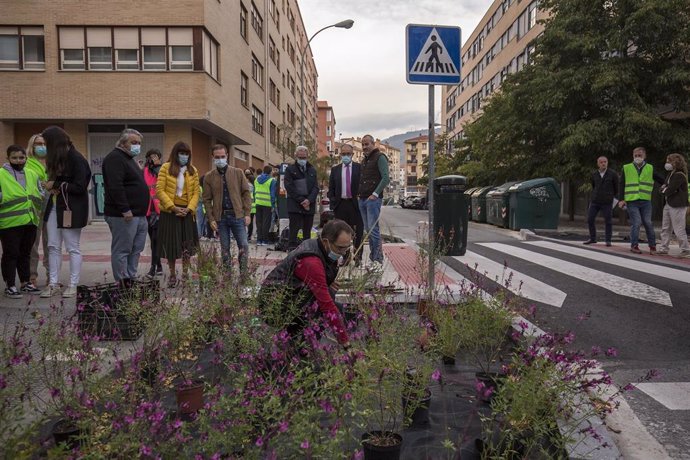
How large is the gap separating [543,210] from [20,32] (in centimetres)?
1965

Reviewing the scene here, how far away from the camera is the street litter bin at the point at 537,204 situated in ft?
53.1

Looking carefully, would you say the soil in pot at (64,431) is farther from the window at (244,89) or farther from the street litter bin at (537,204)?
the window at (244,89)

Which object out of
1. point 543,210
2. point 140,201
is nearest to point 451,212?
point 140,201

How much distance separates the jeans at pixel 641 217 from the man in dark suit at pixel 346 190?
583 centimetres

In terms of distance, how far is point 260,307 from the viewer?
13.2 feet

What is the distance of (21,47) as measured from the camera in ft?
66.8

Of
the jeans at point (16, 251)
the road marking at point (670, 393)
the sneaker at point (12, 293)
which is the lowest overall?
the road marking at point (670, 393)

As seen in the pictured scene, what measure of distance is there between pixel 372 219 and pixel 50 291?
172 inches

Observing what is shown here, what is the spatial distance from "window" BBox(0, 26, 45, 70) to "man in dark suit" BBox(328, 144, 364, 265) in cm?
1738

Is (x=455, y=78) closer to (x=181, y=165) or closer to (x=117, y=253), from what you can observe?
(x=181, y=165)

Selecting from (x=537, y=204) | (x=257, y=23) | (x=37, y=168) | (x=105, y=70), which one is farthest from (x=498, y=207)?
(x=257, y=23)

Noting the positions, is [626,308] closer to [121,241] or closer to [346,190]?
[346,190]

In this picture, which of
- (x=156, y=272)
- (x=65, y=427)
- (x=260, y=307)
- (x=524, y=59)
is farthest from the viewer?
(x=524, y=59)

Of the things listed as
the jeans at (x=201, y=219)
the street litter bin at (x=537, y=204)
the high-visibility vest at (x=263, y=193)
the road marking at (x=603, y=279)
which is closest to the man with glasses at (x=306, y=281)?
the road marking at (x=603, y=279)
